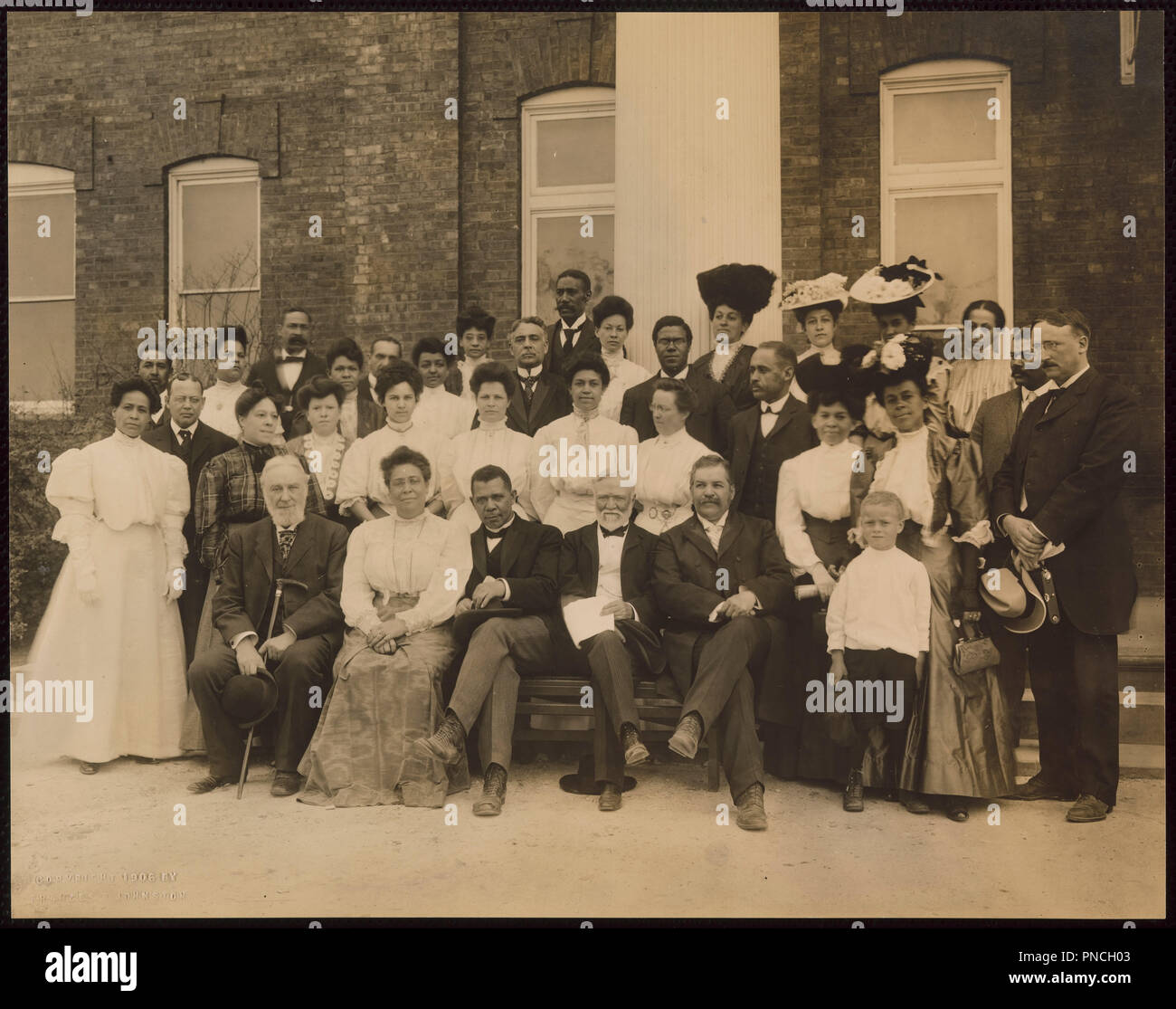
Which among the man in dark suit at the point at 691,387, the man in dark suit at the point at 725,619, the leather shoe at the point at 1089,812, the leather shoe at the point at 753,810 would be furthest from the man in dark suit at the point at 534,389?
the leather shoe at the point at 1089,812

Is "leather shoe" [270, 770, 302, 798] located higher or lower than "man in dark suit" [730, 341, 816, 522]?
lower

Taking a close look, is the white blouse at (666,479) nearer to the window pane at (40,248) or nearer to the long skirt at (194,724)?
the long skirt at (194,724)

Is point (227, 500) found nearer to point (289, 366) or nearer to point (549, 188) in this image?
point (289, 366)

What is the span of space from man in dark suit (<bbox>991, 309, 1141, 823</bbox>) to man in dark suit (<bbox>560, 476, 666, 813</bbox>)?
1.62 meters

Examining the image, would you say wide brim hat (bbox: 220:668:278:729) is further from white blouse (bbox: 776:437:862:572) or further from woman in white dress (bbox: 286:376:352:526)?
white blouse (bbox: 776:437:862:572)

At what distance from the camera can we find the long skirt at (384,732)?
14.7 ft

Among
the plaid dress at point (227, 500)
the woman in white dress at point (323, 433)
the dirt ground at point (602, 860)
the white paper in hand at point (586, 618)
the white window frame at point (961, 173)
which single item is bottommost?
the dirt ground at point (602, 860)

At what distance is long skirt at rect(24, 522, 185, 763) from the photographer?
4816 millimetres

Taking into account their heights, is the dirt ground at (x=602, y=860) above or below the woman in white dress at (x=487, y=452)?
below

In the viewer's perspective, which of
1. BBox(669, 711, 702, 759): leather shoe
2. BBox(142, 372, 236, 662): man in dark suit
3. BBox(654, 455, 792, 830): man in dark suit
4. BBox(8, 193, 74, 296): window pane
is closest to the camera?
BBox(669, 711, 702, 759): leather shoe

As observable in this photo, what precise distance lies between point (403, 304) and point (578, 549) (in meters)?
1.58

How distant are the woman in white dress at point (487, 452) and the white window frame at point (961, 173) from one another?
74.0 inches

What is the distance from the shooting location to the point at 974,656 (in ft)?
14.6

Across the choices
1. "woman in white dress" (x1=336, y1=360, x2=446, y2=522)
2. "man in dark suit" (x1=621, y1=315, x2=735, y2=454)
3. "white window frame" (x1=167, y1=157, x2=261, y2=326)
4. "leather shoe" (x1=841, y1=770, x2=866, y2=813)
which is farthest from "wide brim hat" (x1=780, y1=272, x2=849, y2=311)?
"white window frame" (x1=167, y1=157, x2=261, y2=326)
